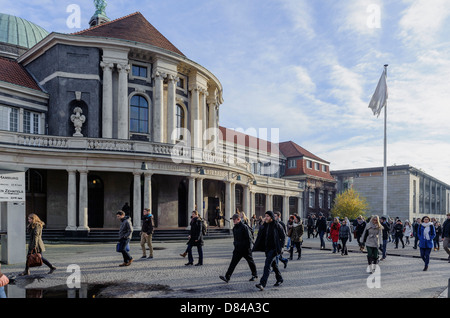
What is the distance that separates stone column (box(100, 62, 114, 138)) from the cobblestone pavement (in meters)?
14.6

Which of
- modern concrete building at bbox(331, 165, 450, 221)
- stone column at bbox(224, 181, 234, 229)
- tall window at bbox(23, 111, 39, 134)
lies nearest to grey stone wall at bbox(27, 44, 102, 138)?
tall window at bbox(23, 111, 39, 134)

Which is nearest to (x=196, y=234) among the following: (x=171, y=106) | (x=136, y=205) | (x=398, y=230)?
(x=136, y=205)

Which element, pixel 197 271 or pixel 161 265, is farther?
pixel 161 265

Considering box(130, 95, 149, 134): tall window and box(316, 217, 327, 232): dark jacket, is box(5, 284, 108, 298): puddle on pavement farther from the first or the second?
box(130, 95, 149, 134): tall window

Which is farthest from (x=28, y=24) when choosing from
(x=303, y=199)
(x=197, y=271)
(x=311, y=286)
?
(x=311, y=286)

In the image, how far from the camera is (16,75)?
98.2 feet

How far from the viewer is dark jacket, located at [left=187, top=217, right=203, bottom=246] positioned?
13.5 meters

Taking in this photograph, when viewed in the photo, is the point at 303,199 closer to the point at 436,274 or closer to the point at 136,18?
the point at 136,18

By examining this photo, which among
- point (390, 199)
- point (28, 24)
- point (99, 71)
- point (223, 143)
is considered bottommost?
point (390, 199)

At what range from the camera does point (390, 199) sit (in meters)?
65.7

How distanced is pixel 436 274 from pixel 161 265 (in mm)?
9223

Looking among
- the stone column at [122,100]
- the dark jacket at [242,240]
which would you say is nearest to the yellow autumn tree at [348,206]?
the stone column at [122,100]

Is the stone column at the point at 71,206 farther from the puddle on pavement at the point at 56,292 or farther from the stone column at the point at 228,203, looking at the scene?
the puddle on pavement at the point at 56,292
